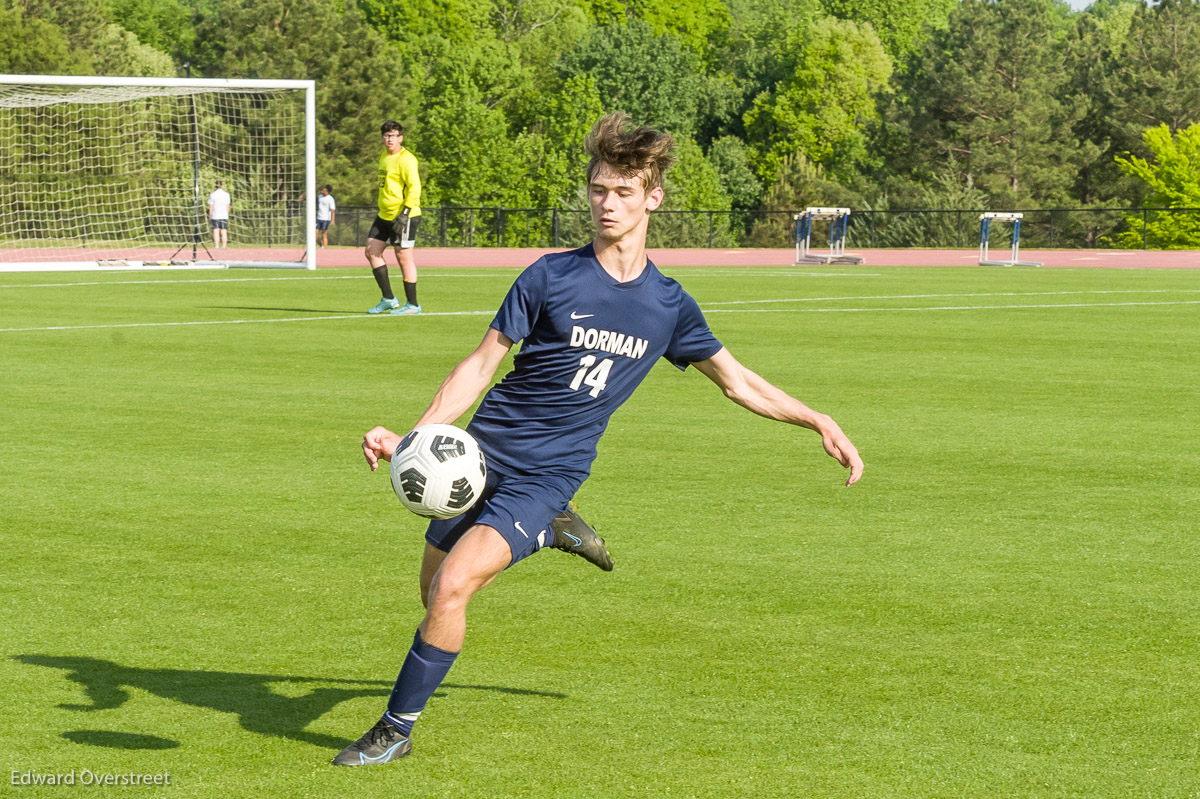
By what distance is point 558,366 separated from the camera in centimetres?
495

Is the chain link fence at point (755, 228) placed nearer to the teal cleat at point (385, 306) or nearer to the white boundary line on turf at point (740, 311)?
the white boundary line on turf at point (740, 311)

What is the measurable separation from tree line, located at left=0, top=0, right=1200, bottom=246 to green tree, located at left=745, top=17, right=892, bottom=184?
0.11 metres

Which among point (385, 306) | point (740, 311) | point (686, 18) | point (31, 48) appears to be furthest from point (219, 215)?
point (686, 18)

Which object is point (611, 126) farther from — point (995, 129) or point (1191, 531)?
point (995, 129)

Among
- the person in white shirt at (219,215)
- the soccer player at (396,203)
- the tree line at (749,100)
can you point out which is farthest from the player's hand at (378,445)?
the tree line at (749,100)

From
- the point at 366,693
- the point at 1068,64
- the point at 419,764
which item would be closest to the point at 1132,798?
the point at 419,764

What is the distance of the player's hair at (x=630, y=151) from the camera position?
4.84 meters

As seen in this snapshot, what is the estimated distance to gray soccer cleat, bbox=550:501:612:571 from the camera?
4980mm

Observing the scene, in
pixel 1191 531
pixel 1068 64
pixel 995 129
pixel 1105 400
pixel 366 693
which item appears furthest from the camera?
pixel 1068 64

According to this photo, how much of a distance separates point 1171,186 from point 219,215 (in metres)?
44.1

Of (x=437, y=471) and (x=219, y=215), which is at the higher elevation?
(x=437, y=471)

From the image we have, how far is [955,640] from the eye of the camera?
6051mm

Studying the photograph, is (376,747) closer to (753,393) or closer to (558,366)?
(558,366)

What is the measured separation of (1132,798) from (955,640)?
1618mm
